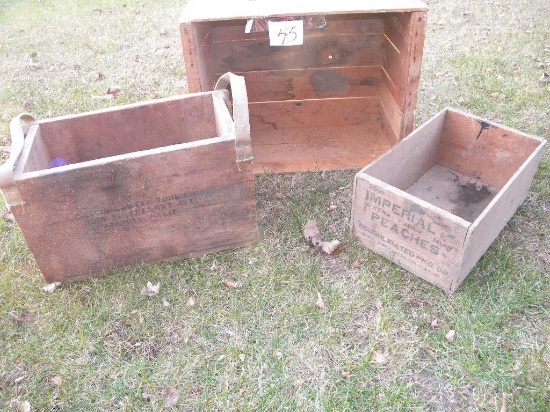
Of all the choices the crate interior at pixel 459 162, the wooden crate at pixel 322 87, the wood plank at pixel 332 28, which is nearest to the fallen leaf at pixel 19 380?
the wooden crate at pixel 322 87

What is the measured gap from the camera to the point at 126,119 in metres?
2.60

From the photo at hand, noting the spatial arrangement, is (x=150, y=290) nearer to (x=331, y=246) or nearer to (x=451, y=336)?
(x=331, y=246)

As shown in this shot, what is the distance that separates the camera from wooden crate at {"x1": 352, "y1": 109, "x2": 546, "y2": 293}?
210 cm

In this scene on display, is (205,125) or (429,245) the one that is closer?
(429,245)

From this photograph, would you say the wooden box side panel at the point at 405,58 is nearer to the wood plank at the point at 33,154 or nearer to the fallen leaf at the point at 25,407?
the wood plank at the point at 33,154

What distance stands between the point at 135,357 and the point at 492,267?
1749 mm

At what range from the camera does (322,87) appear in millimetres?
3639

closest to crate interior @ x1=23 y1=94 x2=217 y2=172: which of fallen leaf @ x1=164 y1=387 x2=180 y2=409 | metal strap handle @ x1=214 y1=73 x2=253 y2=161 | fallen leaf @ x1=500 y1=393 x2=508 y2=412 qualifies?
metal strap handle @ x1=214 y1=73 x2=253 y2=161

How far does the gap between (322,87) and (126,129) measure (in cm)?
165

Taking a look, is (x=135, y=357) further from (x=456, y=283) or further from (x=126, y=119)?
(x=456, y=283)

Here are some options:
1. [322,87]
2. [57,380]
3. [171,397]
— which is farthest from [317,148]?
[57,380]

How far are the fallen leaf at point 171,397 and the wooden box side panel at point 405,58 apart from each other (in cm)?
193

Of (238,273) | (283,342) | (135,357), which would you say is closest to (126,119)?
(238,273)

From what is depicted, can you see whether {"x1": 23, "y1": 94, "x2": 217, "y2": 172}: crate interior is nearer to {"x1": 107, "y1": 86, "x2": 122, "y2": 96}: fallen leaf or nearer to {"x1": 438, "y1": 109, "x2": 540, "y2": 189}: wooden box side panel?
{"x1": 438, "y1": 109, "x2": 540, "y2": 189}: wooden box side panel
